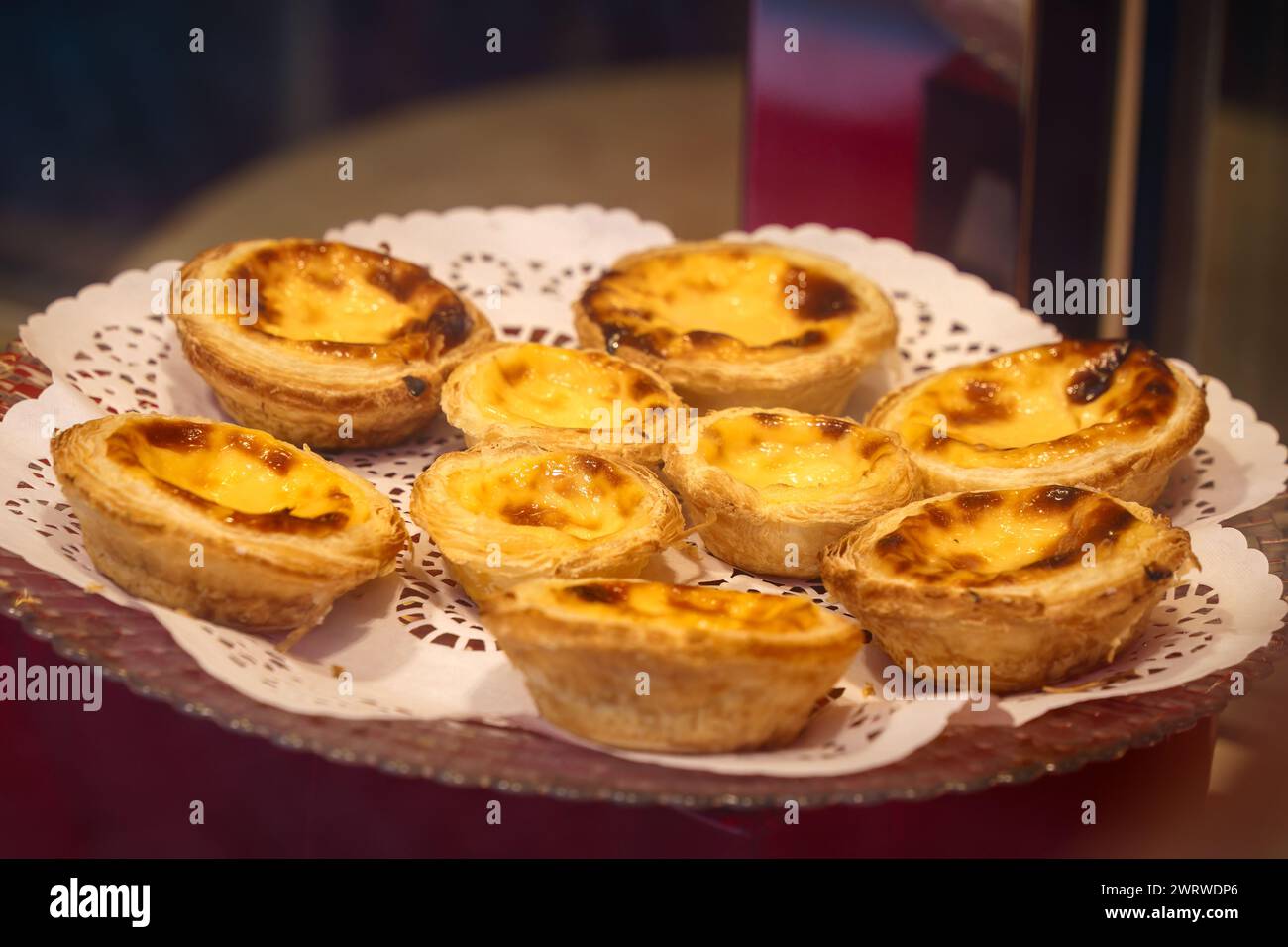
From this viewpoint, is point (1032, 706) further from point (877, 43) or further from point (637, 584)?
point (877, 43)

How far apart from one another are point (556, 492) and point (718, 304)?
→ 145 cm

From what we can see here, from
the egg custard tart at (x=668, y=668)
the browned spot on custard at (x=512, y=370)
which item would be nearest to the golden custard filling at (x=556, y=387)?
the browned spot on custard at (x=512, y=370)

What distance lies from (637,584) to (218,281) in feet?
6.57

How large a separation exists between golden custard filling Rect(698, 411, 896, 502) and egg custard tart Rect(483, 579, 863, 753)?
3.01 ft

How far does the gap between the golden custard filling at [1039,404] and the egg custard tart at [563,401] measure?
2.37 feet

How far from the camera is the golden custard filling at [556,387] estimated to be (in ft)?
14.9

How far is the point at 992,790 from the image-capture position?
11.0 feet

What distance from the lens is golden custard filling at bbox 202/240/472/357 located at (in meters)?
4.77

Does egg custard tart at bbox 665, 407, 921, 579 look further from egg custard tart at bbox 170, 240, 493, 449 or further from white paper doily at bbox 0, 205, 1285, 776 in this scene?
egg custard tart at bbox 170, 240, 493, 449

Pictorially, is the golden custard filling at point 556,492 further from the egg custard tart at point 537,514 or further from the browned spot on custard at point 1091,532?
the browned spot on custard at point 1091,532

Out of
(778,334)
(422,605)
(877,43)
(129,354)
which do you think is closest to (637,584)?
(422,605)

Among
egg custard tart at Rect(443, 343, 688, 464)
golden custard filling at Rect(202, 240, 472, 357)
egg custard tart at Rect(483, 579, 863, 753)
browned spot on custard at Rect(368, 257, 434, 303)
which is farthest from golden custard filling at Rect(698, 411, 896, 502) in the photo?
browned spot on custard at Rect(368, 257, 434, 303)

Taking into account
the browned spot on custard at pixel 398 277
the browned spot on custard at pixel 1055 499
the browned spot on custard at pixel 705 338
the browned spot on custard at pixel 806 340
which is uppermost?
the browned spot on custard at pixel 398 277

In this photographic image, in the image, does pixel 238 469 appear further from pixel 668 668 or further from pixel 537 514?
pixel 668 668
